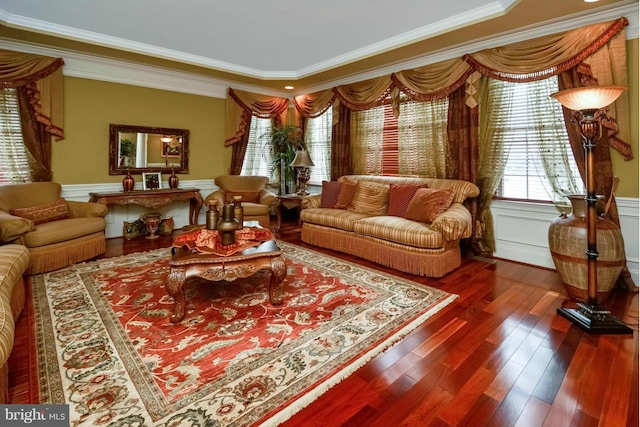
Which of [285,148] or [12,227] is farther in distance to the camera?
[285,148]

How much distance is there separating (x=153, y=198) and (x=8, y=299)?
2942 mm

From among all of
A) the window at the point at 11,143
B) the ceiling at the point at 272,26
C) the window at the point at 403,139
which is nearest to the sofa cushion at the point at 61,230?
the window at the point at 11,143

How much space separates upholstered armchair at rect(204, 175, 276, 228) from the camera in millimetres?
5031

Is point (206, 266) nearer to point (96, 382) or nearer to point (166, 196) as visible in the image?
point (96, 382)

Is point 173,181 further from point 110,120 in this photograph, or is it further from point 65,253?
point 65,253

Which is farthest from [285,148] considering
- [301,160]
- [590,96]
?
[590,96]

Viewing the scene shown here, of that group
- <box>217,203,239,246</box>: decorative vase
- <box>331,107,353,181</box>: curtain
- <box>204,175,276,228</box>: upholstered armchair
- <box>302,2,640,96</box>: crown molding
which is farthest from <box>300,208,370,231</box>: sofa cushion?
<box>302,2,640,96</box>: crown molding

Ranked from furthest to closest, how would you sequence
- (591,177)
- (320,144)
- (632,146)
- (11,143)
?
1. (320,144)
2. (11,143)
3. (632,146)
4. (591,177)

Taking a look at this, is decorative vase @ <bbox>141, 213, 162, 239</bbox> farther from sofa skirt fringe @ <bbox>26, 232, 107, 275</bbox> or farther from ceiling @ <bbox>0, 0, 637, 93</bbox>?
ceiling @ <bbox>0, 0, 637, 93</bbox>

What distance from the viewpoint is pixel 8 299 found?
6.14ft

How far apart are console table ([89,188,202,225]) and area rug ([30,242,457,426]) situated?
129 centimetres

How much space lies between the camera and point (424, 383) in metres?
1.72

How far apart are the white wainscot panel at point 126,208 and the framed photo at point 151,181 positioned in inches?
5.0

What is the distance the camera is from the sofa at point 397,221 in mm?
3273
